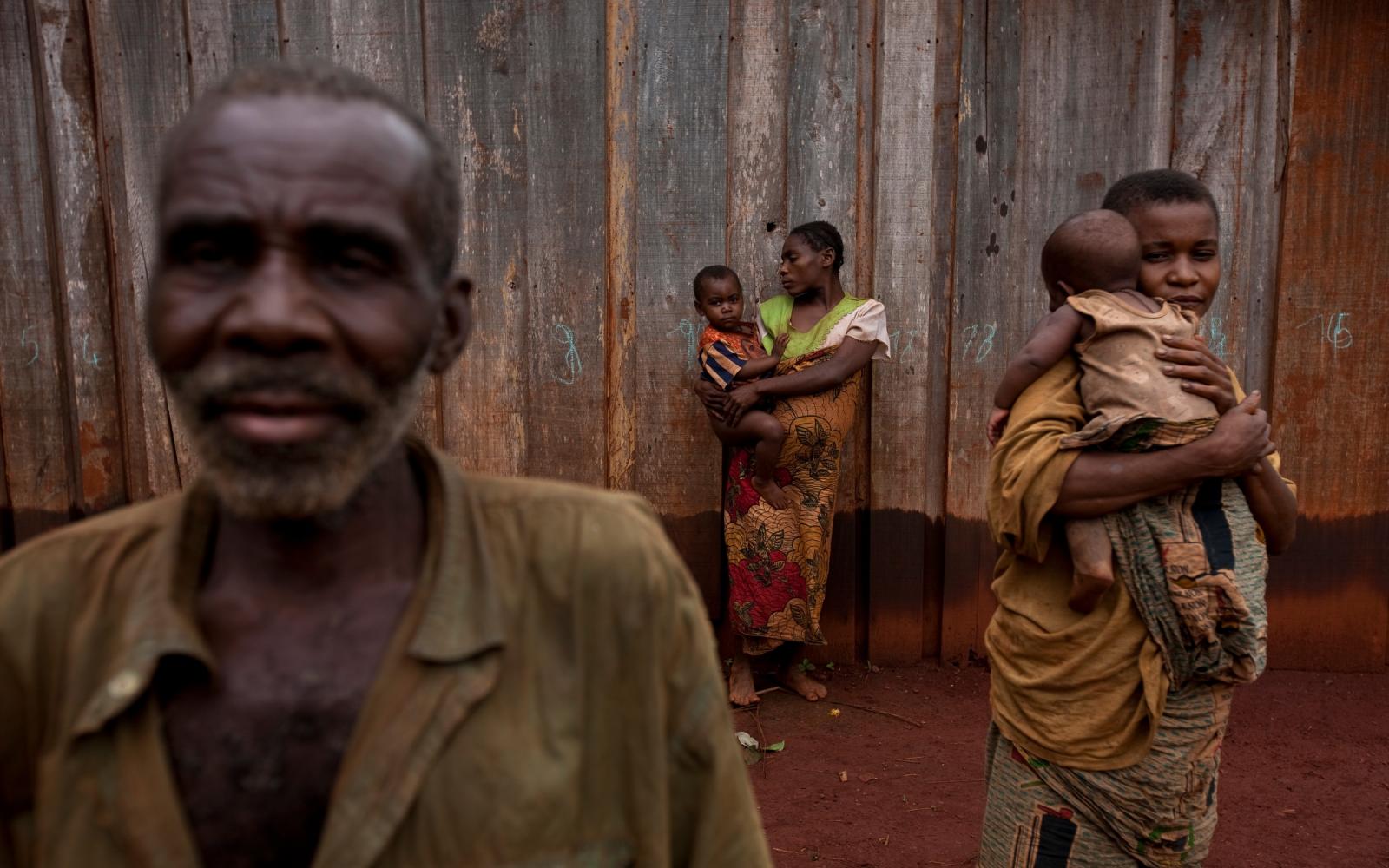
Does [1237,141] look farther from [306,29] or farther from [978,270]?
[306,29]

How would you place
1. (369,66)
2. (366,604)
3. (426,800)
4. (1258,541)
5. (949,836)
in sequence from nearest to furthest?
(426,800)
(366,604)
(1258,541)
(949,836)
(369,66)

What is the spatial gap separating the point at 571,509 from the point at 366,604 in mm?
250

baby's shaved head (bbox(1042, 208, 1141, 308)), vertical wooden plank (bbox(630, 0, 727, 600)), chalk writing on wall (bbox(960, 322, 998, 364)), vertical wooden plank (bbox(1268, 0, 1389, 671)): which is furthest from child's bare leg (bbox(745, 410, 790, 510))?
vertical wooden plank (bbox(1268, 0, 1389, 671))

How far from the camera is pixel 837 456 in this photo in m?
4.27

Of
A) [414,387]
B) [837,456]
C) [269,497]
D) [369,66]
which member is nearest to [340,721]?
[269,497]

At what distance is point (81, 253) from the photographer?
4.27 metres

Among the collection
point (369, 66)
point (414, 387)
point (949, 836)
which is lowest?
point (949, 836)

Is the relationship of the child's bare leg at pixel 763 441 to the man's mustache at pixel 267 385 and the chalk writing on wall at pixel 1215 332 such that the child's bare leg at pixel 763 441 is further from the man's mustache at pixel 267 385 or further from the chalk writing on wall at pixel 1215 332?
the man's mustache at pixel 267 385

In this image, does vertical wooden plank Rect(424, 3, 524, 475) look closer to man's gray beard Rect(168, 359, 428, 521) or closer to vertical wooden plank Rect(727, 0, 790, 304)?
vertical wooden plank Rect(727, 0, 790, 304)

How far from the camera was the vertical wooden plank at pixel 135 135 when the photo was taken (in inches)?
164

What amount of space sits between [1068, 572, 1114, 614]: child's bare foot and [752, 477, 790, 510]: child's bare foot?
1.97 metres

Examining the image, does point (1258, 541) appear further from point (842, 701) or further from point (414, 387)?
point (842, 701)

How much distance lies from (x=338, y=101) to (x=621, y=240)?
323 cm

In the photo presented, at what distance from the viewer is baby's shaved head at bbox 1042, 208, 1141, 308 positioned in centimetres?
236
